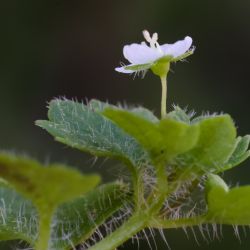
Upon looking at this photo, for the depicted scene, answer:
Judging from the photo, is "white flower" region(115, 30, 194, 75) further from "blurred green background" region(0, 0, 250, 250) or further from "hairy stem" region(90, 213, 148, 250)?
"blurred green background" region(0, 0, 250, 250)

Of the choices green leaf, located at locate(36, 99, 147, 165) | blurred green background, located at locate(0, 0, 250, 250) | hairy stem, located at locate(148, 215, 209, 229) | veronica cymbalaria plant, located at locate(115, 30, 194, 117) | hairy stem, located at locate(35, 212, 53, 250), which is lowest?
hairy stem, located at locate(35, 212, 53, 250)

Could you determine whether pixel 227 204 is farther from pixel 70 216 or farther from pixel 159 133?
pixel 70 216

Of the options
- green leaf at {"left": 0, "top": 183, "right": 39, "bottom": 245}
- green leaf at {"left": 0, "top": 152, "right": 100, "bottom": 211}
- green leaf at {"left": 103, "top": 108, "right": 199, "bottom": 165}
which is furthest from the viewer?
green leaf at {"left": 0, "top": 183, "right": 39, "bottom": 245}

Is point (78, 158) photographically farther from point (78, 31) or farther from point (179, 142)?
point (179, 142)

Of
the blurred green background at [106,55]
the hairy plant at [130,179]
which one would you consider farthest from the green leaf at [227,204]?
the blurred green background at [106,55]

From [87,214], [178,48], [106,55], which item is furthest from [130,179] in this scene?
[106,55]

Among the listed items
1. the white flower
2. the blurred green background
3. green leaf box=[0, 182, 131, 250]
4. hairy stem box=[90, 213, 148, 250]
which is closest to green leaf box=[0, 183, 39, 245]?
green leaf box=[0, 182, 131, 250]

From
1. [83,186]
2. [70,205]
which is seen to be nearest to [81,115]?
[70,205]
